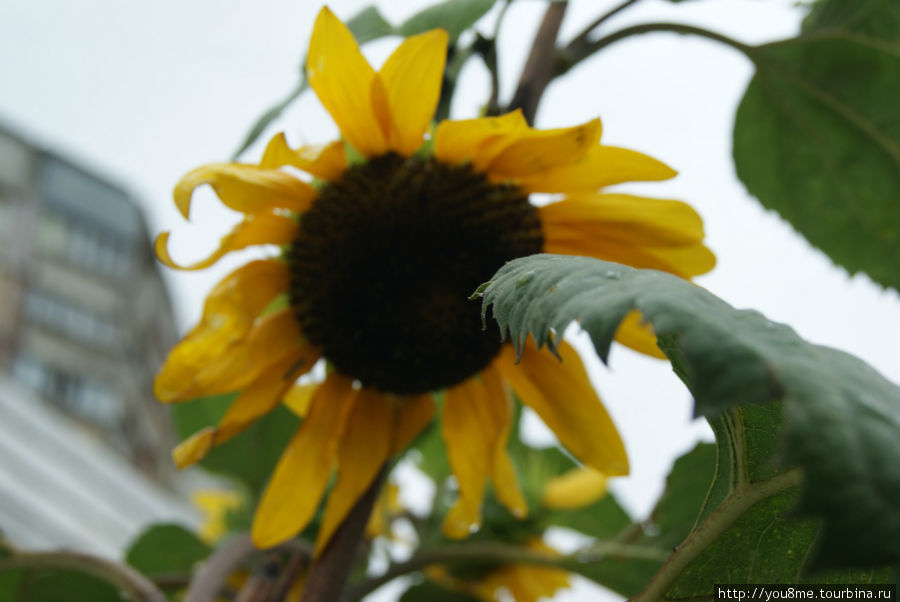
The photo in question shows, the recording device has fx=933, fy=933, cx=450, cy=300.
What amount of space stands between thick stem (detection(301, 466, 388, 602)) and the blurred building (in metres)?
7.34

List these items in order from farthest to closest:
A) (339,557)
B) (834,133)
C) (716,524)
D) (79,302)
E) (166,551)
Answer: (79,302) → (166,551) → (834,133) → (339,557) → (716,524)

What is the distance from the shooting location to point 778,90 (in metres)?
→ 0.56

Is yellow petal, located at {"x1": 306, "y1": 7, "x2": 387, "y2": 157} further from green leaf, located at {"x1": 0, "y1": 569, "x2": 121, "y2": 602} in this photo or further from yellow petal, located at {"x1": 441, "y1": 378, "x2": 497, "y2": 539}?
green leaf, located at {"x1": 0, "y1": 569, "x2": 121, "y2": 602}

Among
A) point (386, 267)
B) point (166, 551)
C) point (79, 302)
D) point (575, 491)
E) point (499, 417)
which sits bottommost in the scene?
point (79, 302)

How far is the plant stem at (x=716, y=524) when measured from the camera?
Result: 28 cm

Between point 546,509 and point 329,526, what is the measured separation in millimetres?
382

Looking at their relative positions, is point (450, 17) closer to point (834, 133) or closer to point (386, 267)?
point (386, 267)

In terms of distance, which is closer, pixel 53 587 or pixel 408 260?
pixel 408 260

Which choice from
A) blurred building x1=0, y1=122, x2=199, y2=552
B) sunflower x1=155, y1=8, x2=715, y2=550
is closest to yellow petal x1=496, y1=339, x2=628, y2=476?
sunflower x1=155, y1=8, x2=715, y2=550

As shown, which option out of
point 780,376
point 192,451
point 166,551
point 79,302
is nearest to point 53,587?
point 166,551

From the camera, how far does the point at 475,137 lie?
16.9 inches

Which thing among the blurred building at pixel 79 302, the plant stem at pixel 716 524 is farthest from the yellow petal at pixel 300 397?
the blurred building at pixel 79 302

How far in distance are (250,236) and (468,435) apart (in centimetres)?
16

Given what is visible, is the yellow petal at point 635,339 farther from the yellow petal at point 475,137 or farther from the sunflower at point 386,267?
the yellow petal at point 475,137
